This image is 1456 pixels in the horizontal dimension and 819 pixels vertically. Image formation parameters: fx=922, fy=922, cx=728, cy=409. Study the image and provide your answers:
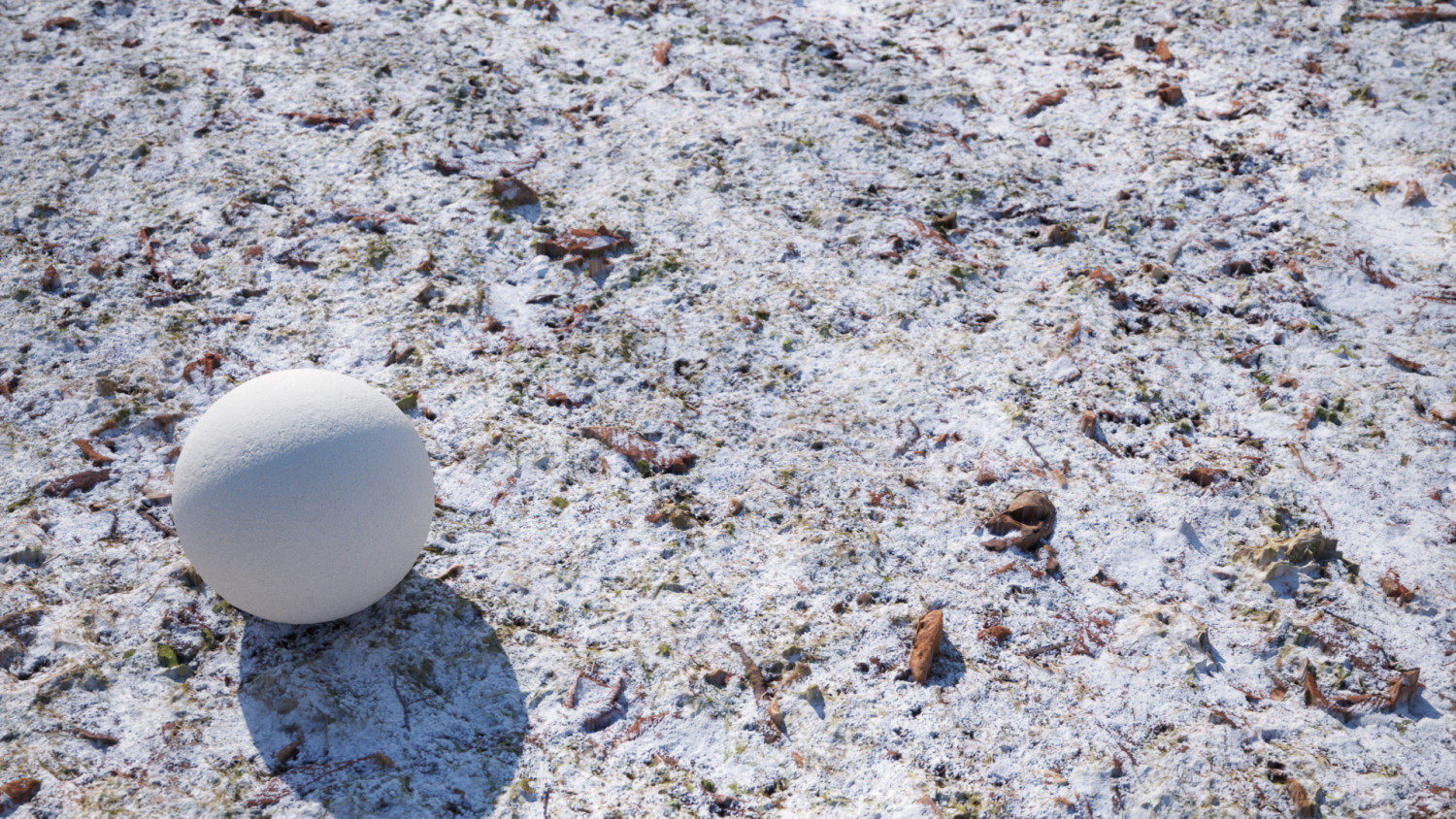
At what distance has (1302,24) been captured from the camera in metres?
6.64

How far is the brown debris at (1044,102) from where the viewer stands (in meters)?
6.40

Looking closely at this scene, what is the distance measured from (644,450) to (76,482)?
2.52m

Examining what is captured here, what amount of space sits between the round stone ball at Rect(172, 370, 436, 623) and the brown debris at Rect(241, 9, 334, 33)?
4.64 m

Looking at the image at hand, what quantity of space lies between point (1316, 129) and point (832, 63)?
3.22 metres

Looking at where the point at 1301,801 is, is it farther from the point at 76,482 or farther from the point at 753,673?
the point at 76,482

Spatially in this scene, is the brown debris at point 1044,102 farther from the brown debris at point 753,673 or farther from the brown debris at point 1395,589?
the brown debris at point 753,673

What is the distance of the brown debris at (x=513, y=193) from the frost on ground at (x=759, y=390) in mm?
36

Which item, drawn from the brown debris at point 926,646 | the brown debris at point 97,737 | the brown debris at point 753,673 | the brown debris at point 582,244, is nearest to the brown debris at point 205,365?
the brown debris at point 582,244

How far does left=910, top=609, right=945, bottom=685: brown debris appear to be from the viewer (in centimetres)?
345

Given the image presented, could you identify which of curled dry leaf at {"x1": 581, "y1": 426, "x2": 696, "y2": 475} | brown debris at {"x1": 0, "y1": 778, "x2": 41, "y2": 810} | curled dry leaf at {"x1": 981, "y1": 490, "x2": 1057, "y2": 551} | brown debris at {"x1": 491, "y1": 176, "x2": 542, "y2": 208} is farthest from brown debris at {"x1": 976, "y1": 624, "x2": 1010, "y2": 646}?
brown debris at {"x1": 491, "y1": 176, "x2": 542, "y2": 208}

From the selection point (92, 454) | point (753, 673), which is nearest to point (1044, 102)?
point (753, 673)

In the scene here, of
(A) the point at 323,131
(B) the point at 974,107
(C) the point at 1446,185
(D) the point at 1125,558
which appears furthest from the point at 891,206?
(A) the point at 323,131

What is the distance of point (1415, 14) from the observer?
6.54m

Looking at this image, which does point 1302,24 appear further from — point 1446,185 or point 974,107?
point 974,107
